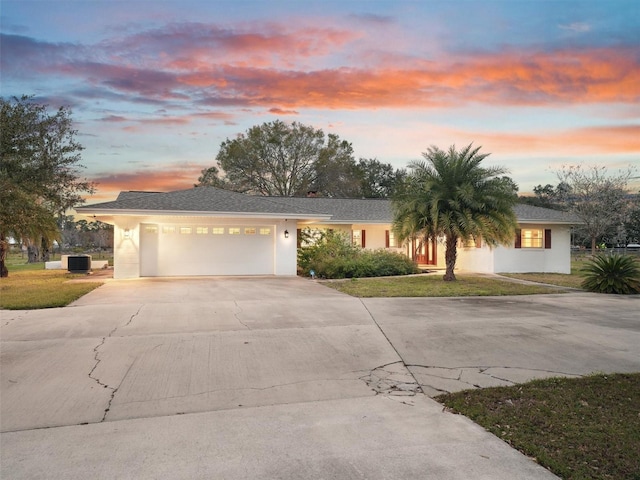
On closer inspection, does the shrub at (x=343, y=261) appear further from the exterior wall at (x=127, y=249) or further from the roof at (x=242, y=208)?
the exterior wall at (x=127, y=249)

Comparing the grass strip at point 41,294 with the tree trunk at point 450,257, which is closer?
the grass strip at point 41,294

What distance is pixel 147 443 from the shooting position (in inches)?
156

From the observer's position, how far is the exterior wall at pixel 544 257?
21.0 meters

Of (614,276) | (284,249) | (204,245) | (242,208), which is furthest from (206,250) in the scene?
(614,276)

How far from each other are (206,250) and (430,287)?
29.8ft

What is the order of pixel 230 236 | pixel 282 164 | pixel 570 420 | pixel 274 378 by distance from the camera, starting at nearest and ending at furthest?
pixel 570 420 < pixel 274 378 < pixel 230 236 < pixel 282 164

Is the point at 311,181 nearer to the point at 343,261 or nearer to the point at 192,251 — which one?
the point at 343,261

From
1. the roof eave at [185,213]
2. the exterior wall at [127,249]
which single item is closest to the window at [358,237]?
the roof eave at [185,213]

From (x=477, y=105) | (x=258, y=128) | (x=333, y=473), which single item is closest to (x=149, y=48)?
(x=477, y=105)

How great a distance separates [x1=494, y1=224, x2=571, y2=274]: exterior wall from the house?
0.14ft

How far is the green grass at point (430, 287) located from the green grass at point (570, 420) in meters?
6.99

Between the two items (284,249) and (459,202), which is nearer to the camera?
(459,202)

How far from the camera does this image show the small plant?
1382 cm

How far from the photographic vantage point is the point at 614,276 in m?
14.0
